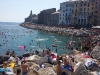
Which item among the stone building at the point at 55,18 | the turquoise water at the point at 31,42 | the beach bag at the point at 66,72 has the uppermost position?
the stone building at the point at 55,18

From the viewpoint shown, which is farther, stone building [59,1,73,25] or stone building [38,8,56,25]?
stone building [38,8,56,25]

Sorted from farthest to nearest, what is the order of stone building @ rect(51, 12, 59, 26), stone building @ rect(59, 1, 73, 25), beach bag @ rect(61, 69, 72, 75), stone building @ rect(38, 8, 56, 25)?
stone building @ rect(38, 8, 56, 25) → stone building @ rect(51, 12, 59, 26) → stone building @ rect(59, 1, 73, 25) → beach bag @ rect(61, 69, 72, 75)

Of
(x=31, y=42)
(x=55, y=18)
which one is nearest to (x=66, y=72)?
(x=31, y=42)

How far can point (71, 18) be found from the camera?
106 metres

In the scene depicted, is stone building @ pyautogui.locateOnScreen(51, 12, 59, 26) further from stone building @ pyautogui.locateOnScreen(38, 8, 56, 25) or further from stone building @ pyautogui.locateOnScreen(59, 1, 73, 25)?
stone building @ pyautogui.locateOnScreen(59, 1, 73, 25)

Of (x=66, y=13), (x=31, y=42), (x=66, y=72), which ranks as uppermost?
(x=66, y=13)

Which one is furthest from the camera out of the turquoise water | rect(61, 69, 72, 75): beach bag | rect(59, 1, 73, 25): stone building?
rect(59, 1, 73, 25): stone building

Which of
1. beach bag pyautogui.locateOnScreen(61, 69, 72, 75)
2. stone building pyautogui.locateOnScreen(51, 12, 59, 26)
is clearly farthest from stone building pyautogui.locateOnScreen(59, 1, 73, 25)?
beach bag pyautogui.locateOnScreen(61, 69, 72, 75)

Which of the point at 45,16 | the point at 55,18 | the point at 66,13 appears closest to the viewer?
the point at 66,13

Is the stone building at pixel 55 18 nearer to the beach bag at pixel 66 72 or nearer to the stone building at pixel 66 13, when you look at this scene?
the stone building at pixel 66 13

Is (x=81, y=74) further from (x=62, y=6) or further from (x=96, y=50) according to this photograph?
(x=62, y=6)

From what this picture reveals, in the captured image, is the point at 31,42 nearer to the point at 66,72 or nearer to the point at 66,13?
the point at 66,72

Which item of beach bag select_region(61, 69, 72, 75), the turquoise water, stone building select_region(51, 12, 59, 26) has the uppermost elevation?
stone building select_region(51, 12, 59, 26)

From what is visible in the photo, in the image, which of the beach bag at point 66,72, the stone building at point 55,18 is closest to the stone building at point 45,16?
the stone building at point 55,18
